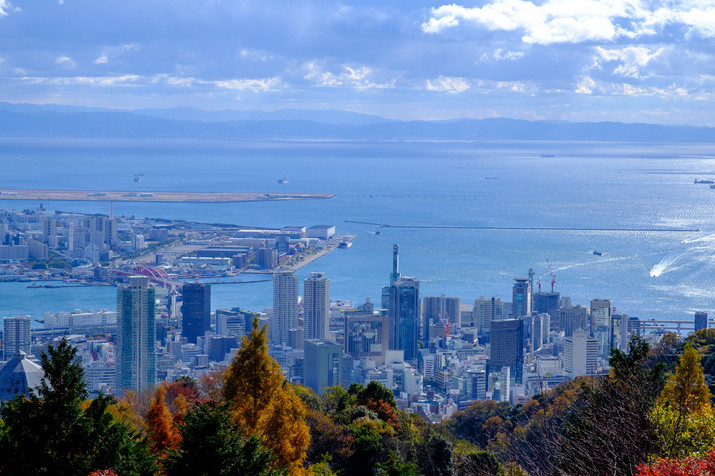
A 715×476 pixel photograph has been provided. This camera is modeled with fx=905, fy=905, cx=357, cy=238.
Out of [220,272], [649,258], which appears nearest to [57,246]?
[220,272]

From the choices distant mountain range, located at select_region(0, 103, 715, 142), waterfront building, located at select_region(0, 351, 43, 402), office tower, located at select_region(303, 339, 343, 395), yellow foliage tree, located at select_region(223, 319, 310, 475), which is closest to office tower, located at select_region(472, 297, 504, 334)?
office tower, located at select_region(303, 339, 343, 395)

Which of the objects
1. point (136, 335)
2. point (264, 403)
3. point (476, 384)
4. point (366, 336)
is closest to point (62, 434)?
point (264, 403)

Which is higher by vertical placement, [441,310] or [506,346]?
[441,310]

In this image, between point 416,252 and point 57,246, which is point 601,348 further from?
point 57,246

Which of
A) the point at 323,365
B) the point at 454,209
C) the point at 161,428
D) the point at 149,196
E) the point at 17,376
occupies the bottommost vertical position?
the point at 323,365

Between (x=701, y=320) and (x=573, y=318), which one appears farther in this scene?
(x=573, y=318)

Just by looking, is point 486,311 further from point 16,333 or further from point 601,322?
point 16,333
